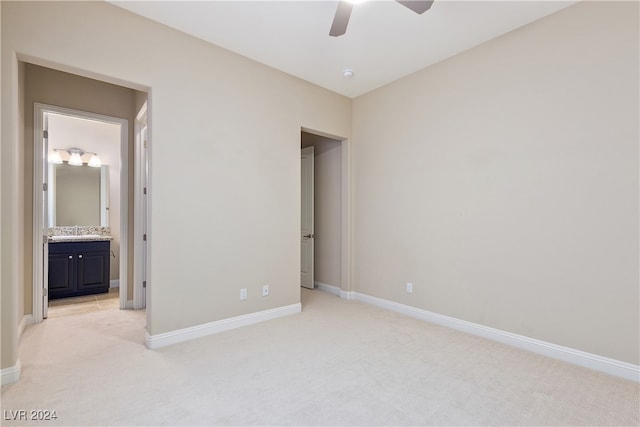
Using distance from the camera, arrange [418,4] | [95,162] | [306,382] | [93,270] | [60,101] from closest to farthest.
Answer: [418,4], [306,382], [60,101], [93,270], [95,162]

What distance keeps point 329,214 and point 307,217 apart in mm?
386

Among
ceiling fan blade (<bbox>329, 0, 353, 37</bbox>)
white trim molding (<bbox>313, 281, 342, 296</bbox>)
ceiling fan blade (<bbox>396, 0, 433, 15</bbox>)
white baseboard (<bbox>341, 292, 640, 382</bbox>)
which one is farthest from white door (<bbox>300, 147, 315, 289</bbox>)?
ceiling fan blade (<bbox>396, 0, 433, 15</bbox>)

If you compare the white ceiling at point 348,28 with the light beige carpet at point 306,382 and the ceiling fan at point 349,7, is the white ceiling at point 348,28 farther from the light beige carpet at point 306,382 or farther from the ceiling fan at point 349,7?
the light beige carpet at point 306,382

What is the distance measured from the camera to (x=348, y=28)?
2770 millimetres

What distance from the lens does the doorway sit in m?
4.46

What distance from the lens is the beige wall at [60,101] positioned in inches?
125

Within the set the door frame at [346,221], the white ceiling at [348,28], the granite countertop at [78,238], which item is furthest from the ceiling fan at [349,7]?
the granite countertop at [78,238]

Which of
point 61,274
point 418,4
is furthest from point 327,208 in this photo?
point 61,274

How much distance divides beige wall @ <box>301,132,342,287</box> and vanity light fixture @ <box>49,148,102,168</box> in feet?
11.4

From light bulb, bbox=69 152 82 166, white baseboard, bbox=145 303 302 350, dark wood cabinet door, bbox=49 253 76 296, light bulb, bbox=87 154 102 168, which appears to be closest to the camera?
white baseboard, bbox=145 303 302 350

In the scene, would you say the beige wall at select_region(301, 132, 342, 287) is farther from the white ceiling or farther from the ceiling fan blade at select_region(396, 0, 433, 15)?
the ceiling fan blade at select_region(396, 0, 433, 15)

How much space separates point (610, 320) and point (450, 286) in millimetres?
1262

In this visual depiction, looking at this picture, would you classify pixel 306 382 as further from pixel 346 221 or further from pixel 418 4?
pixel 418 4

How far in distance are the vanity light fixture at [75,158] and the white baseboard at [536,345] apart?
522cm
